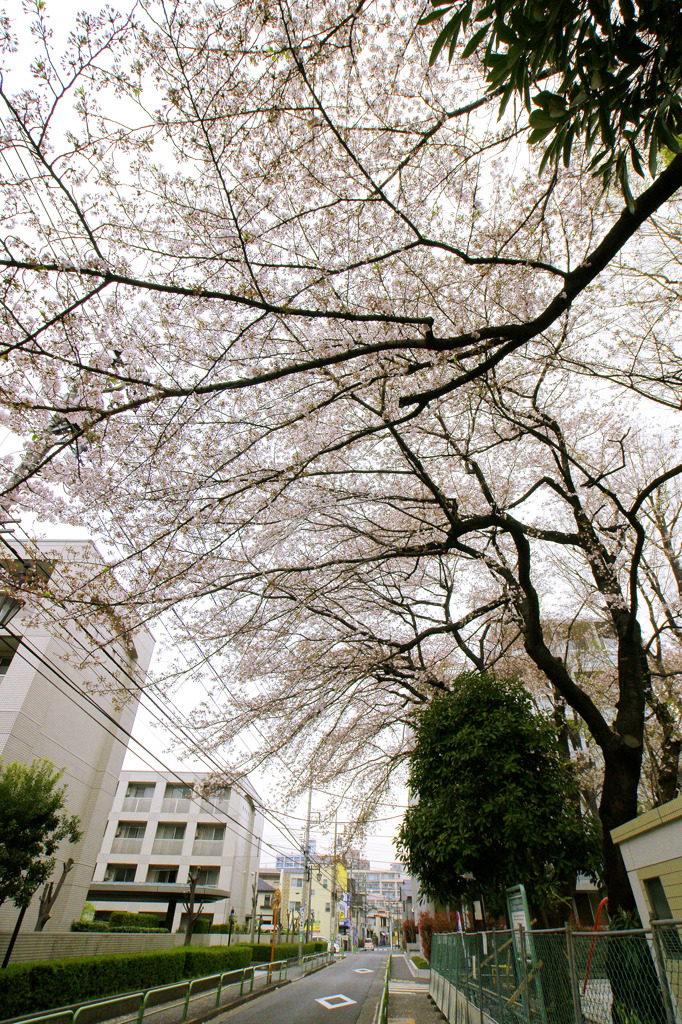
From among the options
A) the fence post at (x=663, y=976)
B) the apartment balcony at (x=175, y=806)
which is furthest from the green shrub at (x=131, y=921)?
the fence post at (x=663, y=976)

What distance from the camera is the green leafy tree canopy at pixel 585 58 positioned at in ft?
6.99

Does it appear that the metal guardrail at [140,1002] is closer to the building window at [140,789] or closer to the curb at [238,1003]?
the curb at [238,1003]

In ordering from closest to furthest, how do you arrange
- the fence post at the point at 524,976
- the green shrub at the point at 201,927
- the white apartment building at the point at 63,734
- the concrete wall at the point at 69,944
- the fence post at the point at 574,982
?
the fence post at the point at 574,982 → the fence post at the point at 524,976 → the concrete wall at the point at 69,944 → the white apartment building at the point at 63,734 → the green shrub at the point at 201,927

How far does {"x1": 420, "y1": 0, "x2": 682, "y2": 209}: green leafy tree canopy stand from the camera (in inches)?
83.9

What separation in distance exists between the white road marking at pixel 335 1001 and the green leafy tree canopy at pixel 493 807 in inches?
319

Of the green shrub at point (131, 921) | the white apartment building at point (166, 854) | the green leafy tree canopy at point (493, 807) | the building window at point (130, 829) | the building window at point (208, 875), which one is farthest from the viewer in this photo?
the building window at point (130, 829)

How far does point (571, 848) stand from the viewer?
597 centimetres

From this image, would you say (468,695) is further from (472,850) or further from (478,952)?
(478,952)

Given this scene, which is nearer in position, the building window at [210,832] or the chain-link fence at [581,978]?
the chain-link fence at [581,978]

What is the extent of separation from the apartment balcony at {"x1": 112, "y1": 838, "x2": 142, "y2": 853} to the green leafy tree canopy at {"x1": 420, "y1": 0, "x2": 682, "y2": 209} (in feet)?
116

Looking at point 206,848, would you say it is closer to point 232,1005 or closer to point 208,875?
point 208,875

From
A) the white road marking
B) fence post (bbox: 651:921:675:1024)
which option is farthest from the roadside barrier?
fence post (bbox: 651:921:675:1024)

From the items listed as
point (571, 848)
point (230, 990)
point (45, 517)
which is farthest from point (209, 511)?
point (230, 990)

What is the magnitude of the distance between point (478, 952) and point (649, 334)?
25.9ft
